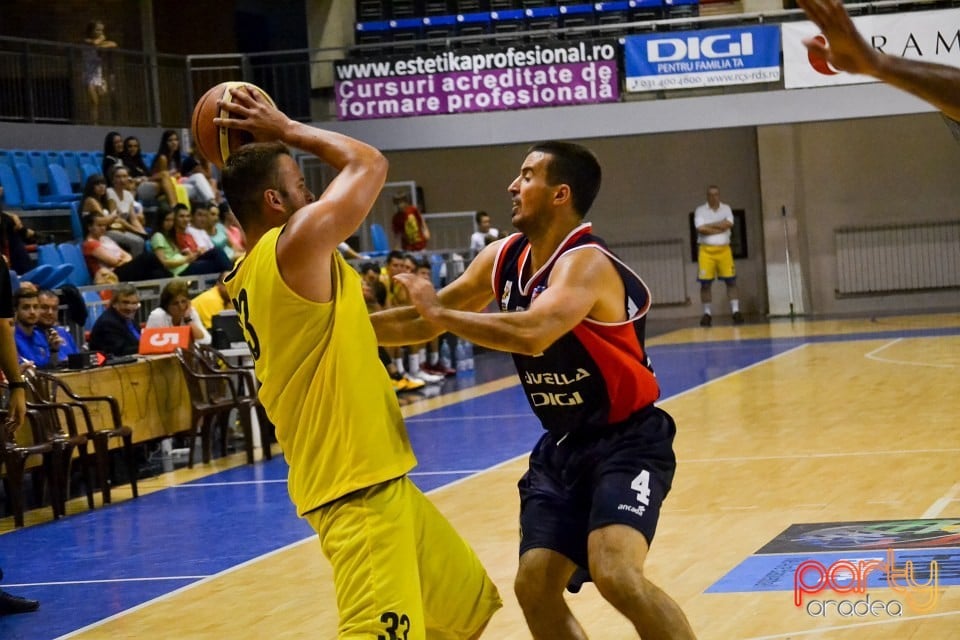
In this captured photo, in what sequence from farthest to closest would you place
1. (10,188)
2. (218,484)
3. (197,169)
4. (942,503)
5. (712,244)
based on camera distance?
(712,244) < (197,169) < (10,188) < (218,484) < (942,503)

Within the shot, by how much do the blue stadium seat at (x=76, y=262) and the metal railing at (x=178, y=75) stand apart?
10.7 feet

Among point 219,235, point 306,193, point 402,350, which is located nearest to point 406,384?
point 402,350

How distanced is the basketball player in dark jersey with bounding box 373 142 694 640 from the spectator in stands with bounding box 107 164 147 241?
1107 centimetres

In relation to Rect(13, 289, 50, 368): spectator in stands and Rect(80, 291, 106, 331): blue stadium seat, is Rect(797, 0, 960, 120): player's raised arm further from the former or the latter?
Rect(80, 291, 106, 331): blue stadium seat

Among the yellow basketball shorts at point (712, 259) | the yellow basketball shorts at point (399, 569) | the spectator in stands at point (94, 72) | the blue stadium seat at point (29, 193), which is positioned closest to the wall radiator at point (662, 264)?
the yellow basketball shorts at point (712, 259)

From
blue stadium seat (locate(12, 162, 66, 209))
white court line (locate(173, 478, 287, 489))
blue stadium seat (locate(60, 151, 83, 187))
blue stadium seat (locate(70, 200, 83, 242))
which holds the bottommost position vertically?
white court line (locate(173, 478, 287, 489))

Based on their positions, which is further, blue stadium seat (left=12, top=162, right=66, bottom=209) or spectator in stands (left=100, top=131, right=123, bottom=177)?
spectator in stands (left=100, top=131, right=123, bottom=177)

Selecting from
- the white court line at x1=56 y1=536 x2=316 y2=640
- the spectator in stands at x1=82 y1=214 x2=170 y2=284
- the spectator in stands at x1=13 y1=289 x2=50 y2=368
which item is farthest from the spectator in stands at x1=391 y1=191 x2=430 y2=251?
the white court line at x1=56 y1=536 x2=316 y2=640

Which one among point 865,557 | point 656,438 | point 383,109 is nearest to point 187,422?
point 865,557

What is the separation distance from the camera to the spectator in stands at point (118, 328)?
11586 mm

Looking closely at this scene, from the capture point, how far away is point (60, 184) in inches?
635

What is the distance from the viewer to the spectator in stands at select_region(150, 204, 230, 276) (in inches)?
542

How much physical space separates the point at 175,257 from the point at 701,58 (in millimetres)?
Answer: 9601

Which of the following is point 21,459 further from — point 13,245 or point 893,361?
point 893,361
